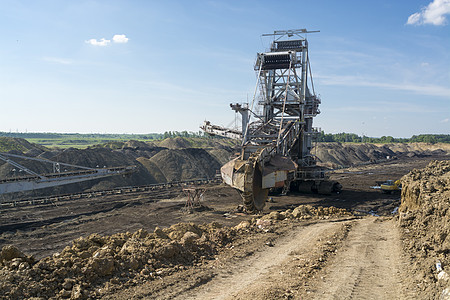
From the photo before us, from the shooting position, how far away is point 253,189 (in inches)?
751

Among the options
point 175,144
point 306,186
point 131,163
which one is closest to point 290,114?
point 306,186

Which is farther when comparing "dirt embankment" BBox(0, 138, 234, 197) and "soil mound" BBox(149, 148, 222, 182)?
"soil mound" BBox(149, 148, 222, 182)

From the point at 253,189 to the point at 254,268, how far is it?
35.6ft

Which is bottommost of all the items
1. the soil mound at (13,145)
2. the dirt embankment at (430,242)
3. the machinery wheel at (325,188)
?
the machinery wheel at (325,188)

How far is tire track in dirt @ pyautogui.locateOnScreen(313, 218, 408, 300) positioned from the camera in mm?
6664

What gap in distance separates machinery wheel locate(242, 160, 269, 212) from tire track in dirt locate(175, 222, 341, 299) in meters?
6.24

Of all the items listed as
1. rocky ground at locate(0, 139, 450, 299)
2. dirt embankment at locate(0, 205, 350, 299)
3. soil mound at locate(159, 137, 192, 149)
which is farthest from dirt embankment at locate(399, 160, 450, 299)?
soil mound at locate(159, 137, 192, 149)

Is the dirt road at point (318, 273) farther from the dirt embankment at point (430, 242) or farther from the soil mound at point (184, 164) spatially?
A: the soil mound at point (184, 164)

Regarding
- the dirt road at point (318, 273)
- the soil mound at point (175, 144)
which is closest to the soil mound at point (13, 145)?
the soil mound at point (175, 144)

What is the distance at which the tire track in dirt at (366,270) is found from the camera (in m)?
6.66

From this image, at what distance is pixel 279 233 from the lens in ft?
38.5

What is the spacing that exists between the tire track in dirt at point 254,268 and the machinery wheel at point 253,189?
624cm

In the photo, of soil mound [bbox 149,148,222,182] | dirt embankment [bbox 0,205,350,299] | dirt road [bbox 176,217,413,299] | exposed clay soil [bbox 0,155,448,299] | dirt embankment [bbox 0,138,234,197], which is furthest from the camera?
soil mound [bbox 149,148,222,182]

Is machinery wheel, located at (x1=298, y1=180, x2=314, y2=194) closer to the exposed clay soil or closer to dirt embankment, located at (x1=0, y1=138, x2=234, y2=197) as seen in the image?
the exposed clay soil
